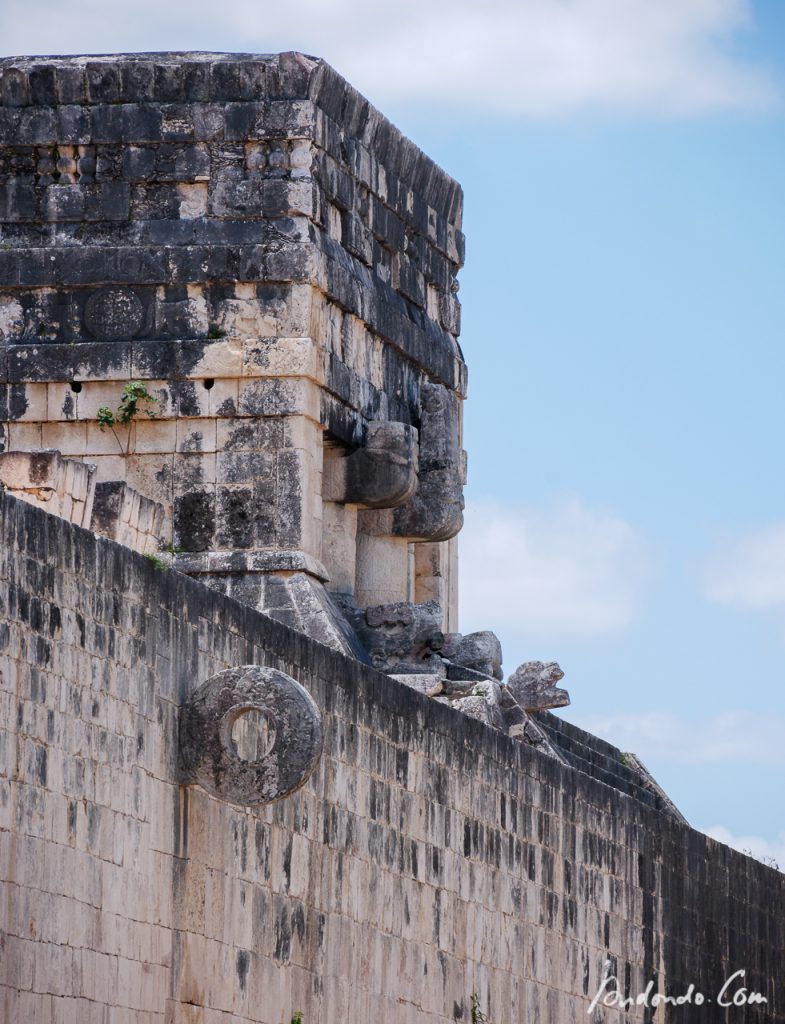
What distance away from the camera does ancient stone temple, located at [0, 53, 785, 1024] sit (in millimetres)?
12828

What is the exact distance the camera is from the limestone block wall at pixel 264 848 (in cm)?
1163

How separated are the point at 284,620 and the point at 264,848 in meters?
6.24

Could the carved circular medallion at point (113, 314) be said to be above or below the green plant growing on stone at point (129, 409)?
above

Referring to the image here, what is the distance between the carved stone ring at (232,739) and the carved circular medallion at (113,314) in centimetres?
808

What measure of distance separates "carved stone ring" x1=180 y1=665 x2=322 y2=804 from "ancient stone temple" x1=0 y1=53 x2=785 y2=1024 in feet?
0.05

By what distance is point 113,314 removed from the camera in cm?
2097

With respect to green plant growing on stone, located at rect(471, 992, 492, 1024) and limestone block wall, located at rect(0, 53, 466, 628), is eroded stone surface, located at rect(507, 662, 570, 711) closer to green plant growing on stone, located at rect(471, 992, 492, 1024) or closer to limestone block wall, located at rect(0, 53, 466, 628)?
limestone block wall, located at rect(0, 53, 466, 628)

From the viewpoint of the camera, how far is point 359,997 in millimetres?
15039

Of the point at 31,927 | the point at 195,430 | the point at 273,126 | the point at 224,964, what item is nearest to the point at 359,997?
the point at 224,964

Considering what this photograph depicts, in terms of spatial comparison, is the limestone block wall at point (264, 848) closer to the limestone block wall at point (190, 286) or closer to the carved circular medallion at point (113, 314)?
the limestone block wall at point (190, 286)
